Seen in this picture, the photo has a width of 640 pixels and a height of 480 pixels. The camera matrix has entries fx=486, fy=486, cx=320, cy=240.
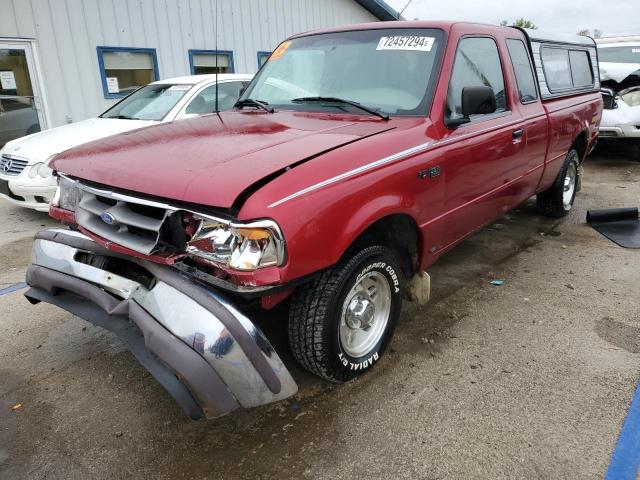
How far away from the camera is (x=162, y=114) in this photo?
241 inches

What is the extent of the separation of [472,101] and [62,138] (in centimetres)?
489

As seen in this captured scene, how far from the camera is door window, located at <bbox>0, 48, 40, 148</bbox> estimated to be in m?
8.29

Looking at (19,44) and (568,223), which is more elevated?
(19,44)

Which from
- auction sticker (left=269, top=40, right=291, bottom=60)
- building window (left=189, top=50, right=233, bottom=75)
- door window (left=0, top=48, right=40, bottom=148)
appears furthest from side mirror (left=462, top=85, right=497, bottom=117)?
building window (left=189, top=50, right=233, bottom=75)

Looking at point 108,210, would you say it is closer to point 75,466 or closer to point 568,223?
point 75,466

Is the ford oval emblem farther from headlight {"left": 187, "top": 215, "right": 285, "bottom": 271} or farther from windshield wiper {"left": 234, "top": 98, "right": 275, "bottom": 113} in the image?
windshield wiper {"left": 234, "top": 98, "right": 275, "bottom": 113}

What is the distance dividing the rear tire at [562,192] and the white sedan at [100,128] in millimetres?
3900

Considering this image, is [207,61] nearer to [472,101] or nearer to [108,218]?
[472,101]

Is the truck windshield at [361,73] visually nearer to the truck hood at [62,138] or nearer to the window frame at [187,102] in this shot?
the window frame at [187,102]

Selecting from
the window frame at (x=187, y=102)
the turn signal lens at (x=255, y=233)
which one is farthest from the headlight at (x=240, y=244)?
the window frame at (x=187, y=102)

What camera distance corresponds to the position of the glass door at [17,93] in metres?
8.28

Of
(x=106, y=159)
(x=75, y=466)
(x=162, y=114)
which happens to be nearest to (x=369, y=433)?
(x=75, y=466)

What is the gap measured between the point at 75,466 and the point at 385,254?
6.01ft

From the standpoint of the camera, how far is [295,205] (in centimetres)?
206
